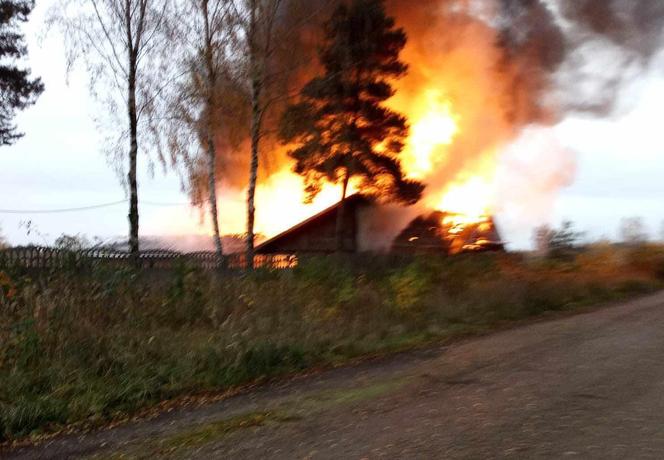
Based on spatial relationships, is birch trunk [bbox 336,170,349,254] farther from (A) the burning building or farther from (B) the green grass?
(B) the green grass

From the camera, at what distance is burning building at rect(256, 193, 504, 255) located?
22.0m

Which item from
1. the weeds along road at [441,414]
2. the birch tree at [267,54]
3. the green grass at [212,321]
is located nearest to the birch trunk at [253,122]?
the birch tree at [267,54]

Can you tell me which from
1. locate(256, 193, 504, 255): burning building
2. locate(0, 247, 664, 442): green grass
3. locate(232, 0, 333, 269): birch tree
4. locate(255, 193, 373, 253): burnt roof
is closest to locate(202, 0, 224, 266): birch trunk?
locate(232, 0, 333, 269): birch tree

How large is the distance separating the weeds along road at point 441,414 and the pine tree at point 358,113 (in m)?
15.2

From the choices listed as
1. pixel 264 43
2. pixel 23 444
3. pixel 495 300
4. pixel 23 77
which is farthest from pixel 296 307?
pixel 23 77

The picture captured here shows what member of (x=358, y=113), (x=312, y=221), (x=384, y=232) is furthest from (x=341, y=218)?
(x=358, y=113)

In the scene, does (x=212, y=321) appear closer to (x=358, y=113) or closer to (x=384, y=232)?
(x=358, y=113)

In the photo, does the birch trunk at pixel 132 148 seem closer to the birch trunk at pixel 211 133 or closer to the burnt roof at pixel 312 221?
the birch trunk at pixel 211 133

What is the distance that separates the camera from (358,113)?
24438 millimetres

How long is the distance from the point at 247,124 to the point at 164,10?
4.05m

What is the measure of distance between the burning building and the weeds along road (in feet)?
40.0

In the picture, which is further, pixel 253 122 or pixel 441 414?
pixel 253 122

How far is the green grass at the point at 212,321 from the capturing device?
826cm

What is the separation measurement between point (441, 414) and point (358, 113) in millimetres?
18612
